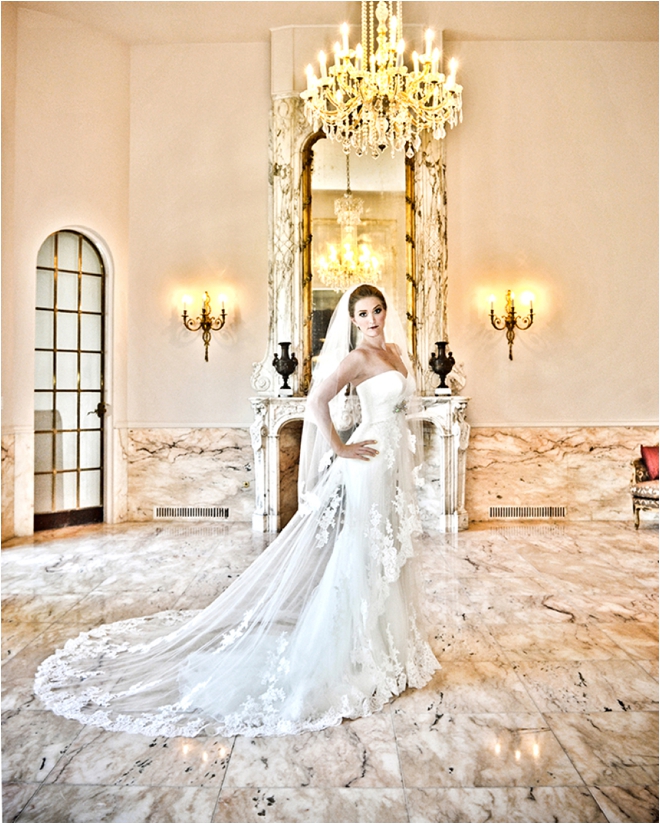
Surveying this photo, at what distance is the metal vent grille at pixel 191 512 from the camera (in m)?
6.39

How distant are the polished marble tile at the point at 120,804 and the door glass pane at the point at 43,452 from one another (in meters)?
4.45

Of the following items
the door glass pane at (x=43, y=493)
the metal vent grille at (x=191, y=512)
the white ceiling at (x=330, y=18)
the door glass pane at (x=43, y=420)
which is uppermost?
the white ceiling at (x=330, y=18)

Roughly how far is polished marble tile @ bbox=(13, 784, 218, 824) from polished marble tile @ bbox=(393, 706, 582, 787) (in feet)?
2.23

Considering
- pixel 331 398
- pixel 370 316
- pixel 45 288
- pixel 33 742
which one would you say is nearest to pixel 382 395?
pixel 331 398

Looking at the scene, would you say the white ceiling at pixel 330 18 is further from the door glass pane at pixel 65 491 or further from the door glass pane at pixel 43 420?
the door glass pane at pixel 65 491

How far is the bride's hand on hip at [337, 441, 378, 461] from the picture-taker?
259 centimetres

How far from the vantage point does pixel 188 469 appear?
253 inches

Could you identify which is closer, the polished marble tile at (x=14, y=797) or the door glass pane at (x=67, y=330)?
the polished marble tile at (x=14, y=797)

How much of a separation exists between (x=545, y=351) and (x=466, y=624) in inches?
153

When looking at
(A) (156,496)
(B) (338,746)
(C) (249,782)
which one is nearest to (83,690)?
(C) (249,782)

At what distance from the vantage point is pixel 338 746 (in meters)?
2.15

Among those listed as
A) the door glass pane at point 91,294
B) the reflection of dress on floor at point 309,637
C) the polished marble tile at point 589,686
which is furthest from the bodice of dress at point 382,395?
the door glass pane at point 91,294

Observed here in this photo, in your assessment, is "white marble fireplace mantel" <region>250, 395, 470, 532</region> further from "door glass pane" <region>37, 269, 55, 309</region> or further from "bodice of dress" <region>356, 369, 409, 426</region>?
"bodice of dress" <region>356, 369, 409, 426</region>

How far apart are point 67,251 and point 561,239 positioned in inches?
206
